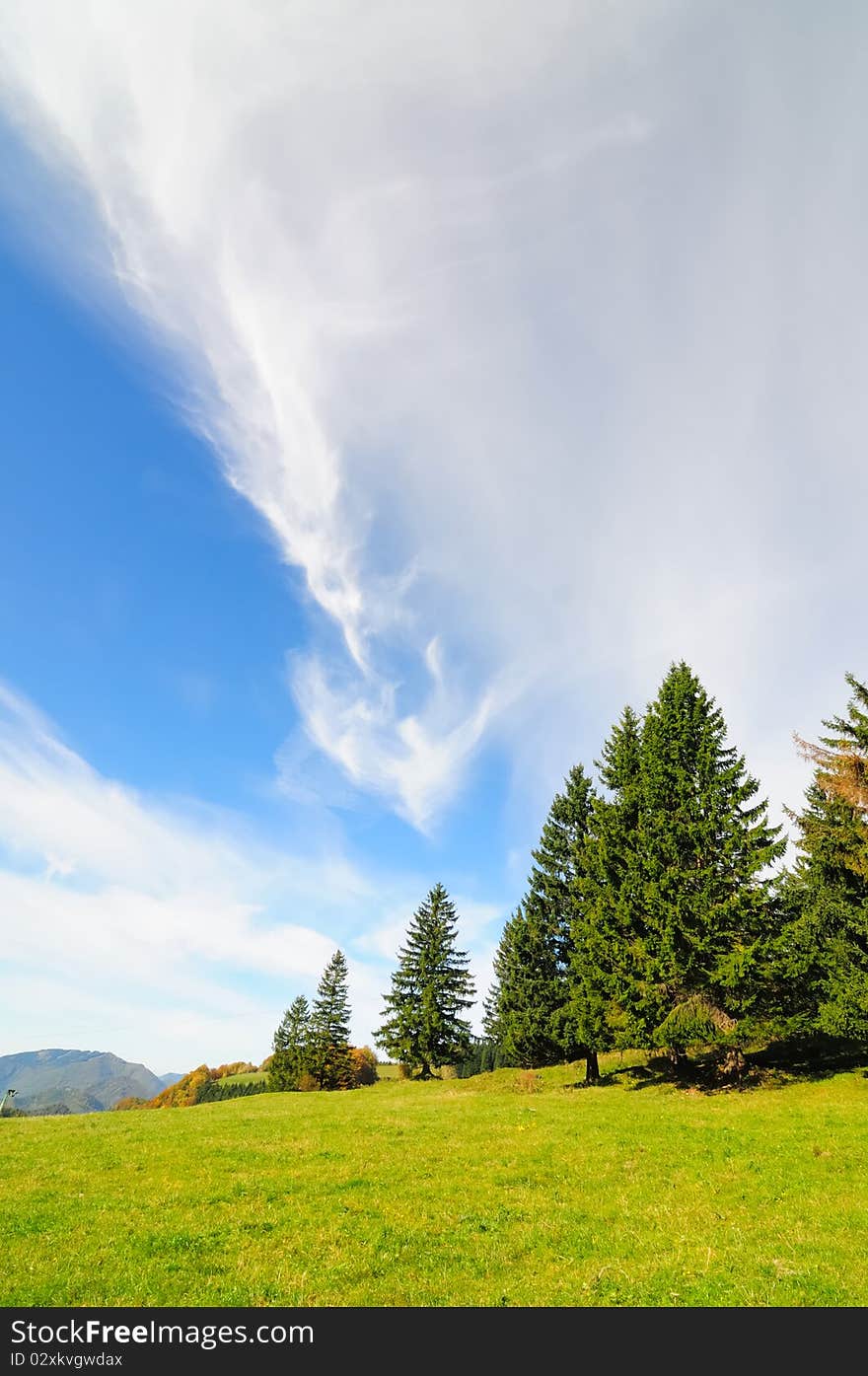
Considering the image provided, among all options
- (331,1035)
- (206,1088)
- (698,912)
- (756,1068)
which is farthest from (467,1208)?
Result: (206,1088)

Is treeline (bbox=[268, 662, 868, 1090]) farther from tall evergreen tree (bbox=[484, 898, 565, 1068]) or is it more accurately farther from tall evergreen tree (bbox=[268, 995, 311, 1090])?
tall evergreen tree (bbox=[268, 995, 311, 1090])

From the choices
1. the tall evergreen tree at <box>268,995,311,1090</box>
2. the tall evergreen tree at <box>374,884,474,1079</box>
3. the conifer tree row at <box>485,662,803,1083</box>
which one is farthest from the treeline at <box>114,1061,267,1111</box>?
the conifer tree row at <box>485,662,803,1083</box>

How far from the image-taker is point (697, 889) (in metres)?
26.6

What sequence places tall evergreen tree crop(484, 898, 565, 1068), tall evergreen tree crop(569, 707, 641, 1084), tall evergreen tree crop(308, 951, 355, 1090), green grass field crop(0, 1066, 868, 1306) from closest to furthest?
green grass field crop(0, 1066, 868, 1306)
tall evergreen tree crop(569, 707, 641, 1084)
tall evergreen tree crop(484, 898, 565, 1068)
tall evergreen tree crop(308, 951, 355, 1090)

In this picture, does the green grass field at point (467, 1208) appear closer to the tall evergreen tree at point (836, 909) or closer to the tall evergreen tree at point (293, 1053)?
the tall evergreen tree at point (836, 909)

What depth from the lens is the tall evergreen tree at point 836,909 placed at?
2372cm

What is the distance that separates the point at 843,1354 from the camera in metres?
7.33

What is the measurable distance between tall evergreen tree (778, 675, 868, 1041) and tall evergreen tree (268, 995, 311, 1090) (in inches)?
2087

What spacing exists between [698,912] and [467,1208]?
16204mm

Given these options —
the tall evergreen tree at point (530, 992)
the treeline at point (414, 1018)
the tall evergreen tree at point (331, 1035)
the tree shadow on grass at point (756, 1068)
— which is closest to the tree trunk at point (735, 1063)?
the tree shadow on grass at point (756, 1068)

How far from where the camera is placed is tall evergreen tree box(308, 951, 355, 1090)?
61000 millimetres

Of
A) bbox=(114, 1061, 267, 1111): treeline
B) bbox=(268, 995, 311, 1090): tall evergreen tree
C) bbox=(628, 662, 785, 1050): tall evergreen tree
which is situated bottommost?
bbox=(114, 1061, 267, 1111): treeline

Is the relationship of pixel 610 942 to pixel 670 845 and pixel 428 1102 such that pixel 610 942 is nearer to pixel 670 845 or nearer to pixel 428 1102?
pixel 670 845

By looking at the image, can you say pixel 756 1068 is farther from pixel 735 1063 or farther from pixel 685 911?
pixel 685 911
